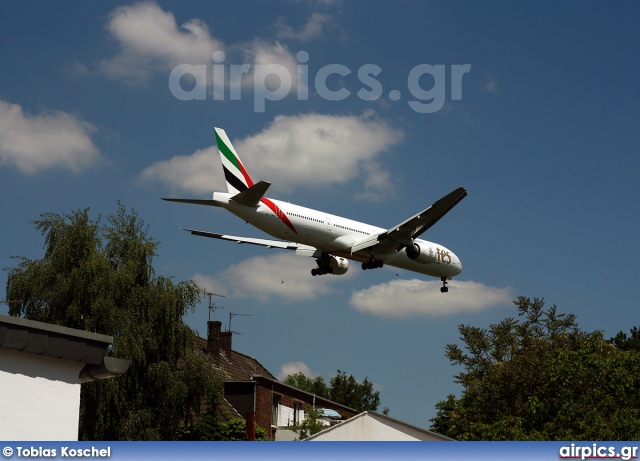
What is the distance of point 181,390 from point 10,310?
9.07m

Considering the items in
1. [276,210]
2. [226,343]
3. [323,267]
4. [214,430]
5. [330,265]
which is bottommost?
[214,430]

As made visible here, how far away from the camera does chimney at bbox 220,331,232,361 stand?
201 ft

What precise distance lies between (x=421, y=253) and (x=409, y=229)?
8.63 ft

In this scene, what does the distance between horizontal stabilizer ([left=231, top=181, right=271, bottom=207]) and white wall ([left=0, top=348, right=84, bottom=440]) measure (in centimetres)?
2964

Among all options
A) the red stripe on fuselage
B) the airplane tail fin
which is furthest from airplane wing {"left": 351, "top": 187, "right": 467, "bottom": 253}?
the airplane tail fin

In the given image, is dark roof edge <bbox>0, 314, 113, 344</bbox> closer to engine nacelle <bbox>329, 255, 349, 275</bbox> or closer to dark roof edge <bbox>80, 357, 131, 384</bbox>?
dark roof edge <bbox>80, 357, 131, 384</bbox>

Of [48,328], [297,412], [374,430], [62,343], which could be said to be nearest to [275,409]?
[297,412]

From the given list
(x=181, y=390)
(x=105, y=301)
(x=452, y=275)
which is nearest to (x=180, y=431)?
(x=181, y=390)

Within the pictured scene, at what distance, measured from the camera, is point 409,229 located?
46.0m

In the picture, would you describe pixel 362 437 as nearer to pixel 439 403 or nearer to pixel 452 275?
pixel 452 275

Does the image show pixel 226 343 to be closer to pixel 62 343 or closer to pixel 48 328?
pixel 62 343

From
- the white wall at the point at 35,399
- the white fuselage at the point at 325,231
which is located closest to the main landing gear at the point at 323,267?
the white fuselage at the point at 325,231

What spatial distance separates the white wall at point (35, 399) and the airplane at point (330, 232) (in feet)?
88.4

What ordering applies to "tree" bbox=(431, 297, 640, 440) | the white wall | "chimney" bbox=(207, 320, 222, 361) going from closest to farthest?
the white wall < "tree" bbox=(431, 297, 640, 440) < "chimney" bbox=(207, 320, 222, 361)
